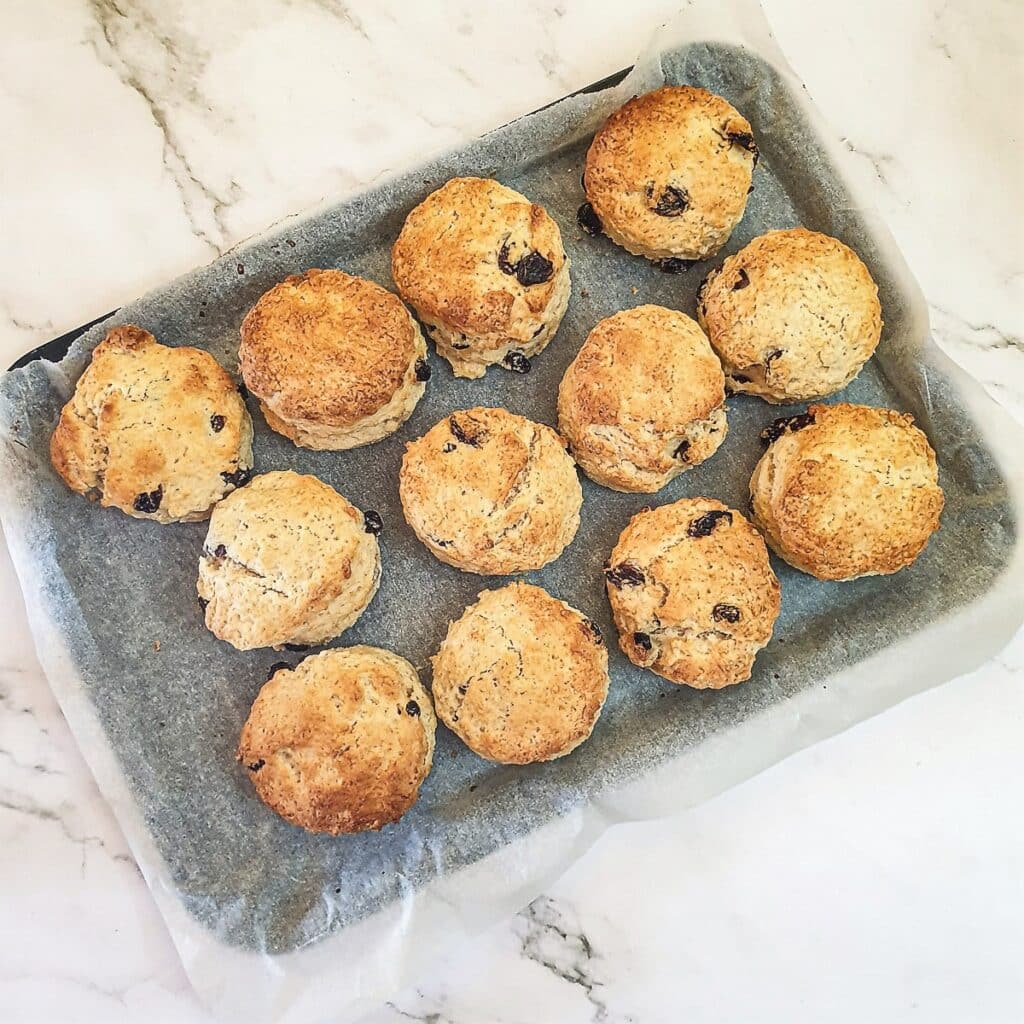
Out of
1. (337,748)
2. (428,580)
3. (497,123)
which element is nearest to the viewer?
(337,748)

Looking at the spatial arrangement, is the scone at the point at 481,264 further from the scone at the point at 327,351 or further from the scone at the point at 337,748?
the scone at the point at 337,748

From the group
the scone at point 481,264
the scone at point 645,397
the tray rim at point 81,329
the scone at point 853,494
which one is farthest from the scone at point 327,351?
the scone at point 853,494

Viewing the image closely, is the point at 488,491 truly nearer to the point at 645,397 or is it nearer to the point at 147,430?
the point at 645,397

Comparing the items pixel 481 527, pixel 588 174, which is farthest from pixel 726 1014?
pixel 588 174

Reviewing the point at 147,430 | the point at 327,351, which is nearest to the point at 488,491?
the point at 327,351

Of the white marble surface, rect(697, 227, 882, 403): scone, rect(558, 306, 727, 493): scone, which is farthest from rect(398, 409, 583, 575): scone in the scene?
the white marble surface

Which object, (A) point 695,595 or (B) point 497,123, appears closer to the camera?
(A) point 695,595
